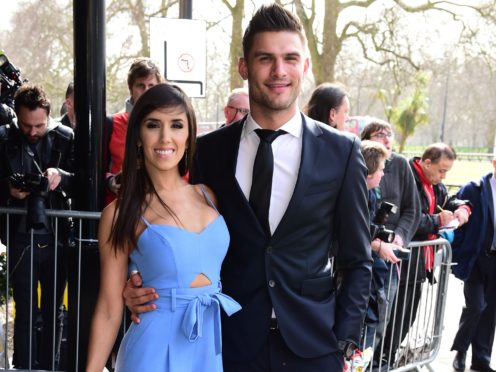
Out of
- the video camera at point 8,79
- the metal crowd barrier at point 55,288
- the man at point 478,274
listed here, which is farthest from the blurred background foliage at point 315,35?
the metal crowd barrier at point 55,288

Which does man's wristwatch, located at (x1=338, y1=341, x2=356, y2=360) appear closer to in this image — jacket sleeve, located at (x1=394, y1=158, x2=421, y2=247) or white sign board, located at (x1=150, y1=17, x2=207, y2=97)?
jacket sleeve, located at (x1=394, y1=158, x2=421, y2=247)

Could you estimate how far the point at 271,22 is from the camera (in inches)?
95.3

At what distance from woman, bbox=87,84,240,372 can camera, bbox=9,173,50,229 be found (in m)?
1.73

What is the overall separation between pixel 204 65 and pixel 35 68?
14.4 meters

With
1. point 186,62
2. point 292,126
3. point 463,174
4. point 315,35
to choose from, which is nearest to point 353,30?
point 315,35

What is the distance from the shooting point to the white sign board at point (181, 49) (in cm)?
715

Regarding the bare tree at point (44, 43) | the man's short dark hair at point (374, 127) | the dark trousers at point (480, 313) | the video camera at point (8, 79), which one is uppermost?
the bare tree at point (44, 43)

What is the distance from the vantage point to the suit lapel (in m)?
2.36

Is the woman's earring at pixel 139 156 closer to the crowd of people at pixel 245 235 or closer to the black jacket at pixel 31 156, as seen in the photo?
the crowd of people at pixel 245 235

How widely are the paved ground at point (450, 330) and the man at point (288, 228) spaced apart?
3.35m

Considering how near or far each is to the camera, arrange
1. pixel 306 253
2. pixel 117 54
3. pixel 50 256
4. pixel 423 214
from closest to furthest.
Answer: pixel 306 253
pixel 50 256
pixel 423 214
pixel 117 54

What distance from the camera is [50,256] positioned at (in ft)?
14.9

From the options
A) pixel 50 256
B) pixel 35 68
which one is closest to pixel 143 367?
pixel 50 256

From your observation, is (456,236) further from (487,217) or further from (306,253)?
(306,253)
